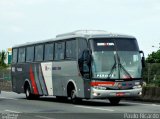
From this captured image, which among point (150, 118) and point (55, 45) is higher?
point (55, 45)

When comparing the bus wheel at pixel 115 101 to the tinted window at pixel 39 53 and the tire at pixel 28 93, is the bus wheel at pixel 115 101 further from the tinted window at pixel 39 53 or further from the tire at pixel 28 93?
the tire at pixel 28 93

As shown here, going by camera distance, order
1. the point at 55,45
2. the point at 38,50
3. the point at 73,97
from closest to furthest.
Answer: the point at 73,97 → the point at 55,45 → the point at 38,50

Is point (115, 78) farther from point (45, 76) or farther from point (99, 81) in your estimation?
point (45, 76)

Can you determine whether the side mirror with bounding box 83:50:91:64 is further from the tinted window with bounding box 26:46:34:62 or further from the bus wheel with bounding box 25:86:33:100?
the bus wheel with bounding box 25:86:33:100

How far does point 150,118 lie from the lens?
17.8m

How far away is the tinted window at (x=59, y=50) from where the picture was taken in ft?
90.4

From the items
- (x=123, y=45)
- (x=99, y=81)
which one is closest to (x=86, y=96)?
(x=99, y=81)

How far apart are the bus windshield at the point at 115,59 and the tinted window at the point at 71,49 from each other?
1350 mm

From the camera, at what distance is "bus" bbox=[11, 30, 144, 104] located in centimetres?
2458

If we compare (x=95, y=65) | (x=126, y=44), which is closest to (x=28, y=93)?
(x=95, y=65)

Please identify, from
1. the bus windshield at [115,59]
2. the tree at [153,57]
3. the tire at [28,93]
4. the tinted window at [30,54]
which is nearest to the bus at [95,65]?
the bus windshield at [115,59]

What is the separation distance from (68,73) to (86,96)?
7.18 feet

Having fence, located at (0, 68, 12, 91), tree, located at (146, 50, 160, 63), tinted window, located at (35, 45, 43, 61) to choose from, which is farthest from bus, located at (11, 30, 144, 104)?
tree, located at (146, 50, 160, 63)

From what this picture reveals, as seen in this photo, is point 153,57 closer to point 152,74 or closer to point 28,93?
point 28,93
